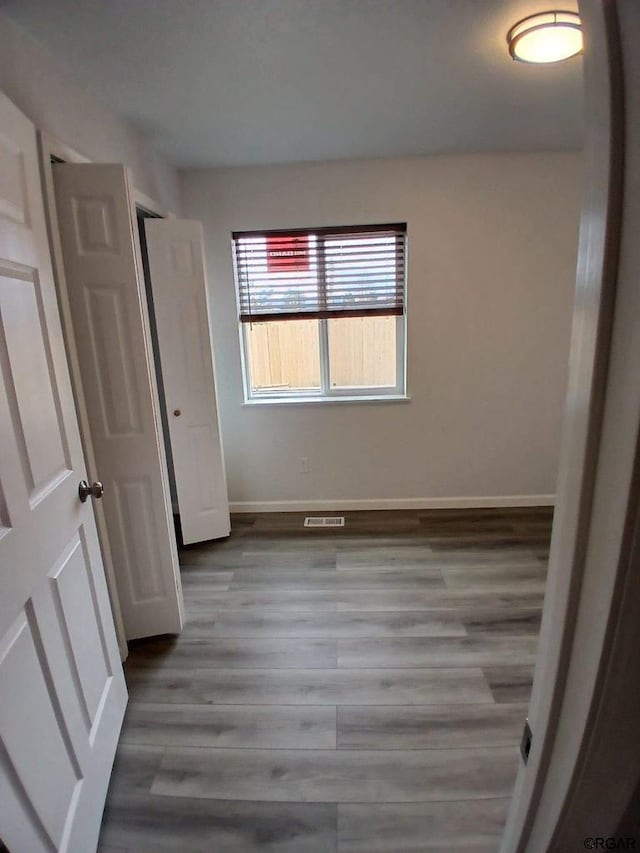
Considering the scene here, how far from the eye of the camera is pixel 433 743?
147 centimetres

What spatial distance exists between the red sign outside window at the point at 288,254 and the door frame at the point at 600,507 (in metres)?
2.60

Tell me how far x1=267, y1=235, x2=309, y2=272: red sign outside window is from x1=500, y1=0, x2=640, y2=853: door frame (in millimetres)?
2598

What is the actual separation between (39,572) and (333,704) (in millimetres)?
1207

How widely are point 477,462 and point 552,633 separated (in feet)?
8.95

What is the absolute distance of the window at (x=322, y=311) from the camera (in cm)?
286

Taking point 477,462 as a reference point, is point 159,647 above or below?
below

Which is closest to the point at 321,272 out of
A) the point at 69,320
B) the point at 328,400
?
the point at 328,400

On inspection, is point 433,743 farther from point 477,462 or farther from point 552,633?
point 477,462

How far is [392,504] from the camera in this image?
323 centimetres

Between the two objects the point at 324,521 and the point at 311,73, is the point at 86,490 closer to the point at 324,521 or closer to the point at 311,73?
the point at 311,73

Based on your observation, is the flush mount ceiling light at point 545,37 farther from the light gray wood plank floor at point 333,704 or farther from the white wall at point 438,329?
the light gray wood plank floor at point 333,704

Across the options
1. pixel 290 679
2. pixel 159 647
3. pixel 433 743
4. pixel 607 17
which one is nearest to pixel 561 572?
pixel 607 17

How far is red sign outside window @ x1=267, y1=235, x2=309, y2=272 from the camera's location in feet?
9.39

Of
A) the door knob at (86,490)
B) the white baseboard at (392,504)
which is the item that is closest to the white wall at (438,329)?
the white baseboard at (392,504)
